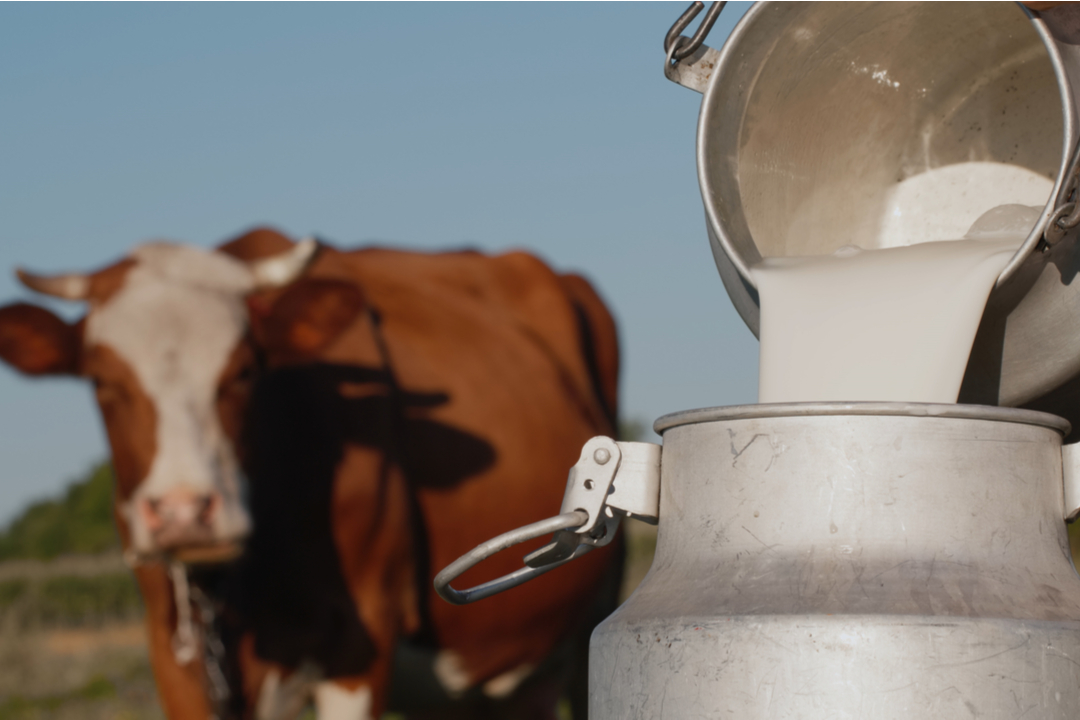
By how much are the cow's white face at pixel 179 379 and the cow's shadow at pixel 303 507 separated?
15 centimetres

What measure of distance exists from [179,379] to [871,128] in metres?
1.51

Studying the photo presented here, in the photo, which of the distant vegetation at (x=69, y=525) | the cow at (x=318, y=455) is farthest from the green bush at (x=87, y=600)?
the cow at (x=318, y=455)

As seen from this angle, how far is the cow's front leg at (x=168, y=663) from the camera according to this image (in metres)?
2.79

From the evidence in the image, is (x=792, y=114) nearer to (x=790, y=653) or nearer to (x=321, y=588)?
(x=790, y=653)

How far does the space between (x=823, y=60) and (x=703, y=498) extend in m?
0.67

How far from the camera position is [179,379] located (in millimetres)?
2623

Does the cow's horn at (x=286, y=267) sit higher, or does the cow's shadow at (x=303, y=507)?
the cow's horn at (x=286, y=267)

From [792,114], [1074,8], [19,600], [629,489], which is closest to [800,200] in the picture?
[792,114]

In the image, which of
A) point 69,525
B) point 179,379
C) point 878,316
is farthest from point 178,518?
point 69,525

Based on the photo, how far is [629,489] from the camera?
1.21m

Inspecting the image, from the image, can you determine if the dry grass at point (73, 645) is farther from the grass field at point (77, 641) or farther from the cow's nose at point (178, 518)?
the cow's nose at point (178, 518)

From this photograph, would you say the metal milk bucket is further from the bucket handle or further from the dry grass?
the dry grass

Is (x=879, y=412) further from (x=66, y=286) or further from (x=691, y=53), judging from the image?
(x=66, y=286)

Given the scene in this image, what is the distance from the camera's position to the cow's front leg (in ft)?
9.16
